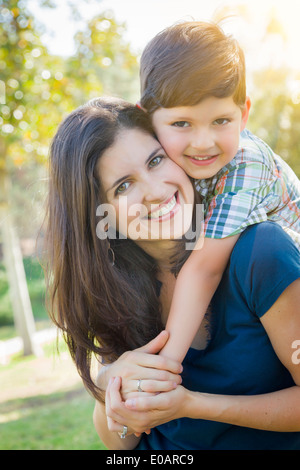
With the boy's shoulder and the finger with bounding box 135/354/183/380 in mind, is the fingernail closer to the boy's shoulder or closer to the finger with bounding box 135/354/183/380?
the finger with bounding box 135/354/183/380

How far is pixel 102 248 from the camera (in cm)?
Result: 234

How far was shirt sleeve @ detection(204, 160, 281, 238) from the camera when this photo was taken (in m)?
2.05

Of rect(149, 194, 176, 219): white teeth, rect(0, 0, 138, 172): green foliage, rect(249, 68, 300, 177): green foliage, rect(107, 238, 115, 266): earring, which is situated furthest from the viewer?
rect(249, 68, 300, 177): green foliage

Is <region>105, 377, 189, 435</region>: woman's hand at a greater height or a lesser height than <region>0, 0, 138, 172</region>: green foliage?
lesser

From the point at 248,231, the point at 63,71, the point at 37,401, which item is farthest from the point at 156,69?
the point at 37,401

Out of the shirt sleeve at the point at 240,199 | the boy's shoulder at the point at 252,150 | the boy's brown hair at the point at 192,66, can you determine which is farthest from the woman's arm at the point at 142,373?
the boy's brown hair at the point at 192,66

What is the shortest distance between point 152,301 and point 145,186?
60 cm

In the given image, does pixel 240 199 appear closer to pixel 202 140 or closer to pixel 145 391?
pixel 202 140

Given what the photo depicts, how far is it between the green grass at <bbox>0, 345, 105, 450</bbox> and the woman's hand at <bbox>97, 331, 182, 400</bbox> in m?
1.39

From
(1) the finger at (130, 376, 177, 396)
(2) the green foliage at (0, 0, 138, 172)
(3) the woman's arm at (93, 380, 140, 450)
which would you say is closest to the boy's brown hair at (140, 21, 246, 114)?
(1) the finger at (130, 376, 177, 396)

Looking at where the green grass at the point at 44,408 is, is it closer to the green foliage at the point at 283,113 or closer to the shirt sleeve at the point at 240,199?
the shirt sleeve at the point at 240,199

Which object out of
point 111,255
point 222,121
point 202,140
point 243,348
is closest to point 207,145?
point 202,140

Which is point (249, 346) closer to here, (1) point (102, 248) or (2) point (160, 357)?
(2) point (160, 357)
